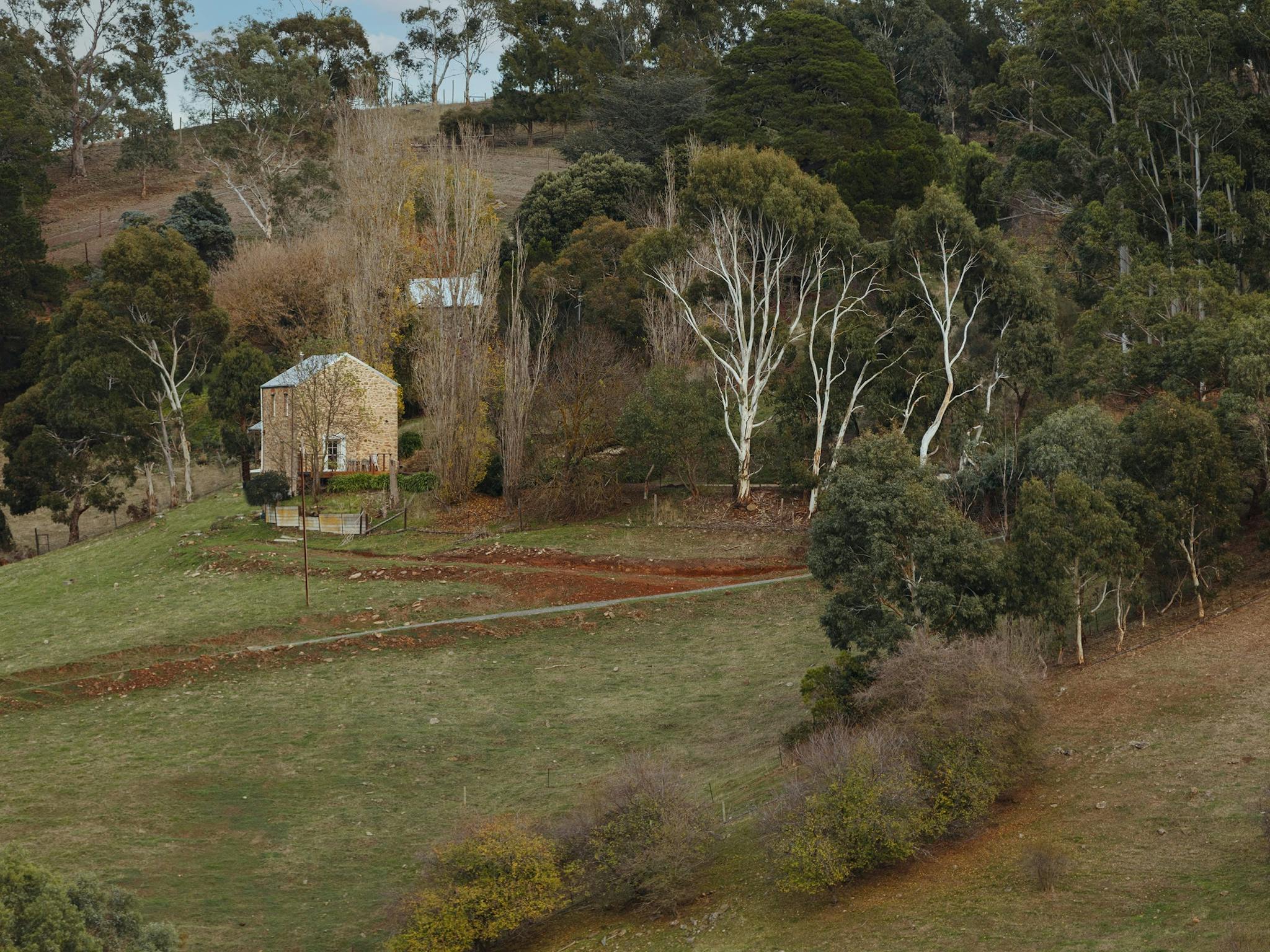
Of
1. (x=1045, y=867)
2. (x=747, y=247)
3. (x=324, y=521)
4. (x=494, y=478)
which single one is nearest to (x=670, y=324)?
(x=747, y=247)

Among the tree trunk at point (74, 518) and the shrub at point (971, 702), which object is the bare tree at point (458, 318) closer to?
the tree trunk at point (74, 518)

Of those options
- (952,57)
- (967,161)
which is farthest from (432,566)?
(952,57)

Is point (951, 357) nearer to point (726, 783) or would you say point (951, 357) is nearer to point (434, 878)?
point (726, 783)

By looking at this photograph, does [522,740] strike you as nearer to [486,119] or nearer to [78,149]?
[78,149]

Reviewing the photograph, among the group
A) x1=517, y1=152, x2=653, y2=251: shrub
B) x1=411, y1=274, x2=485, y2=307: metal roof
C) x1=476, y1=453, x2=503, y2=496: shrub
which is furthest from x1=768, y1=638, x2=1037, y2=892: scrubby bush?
x1=517, y1=152, x2=653, y2=251: shrub

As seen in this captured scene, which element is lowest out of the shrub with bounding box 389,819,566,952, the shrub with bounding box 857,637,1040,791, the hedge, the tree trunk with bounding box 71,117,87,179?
the shrub with bounding box 389,819,566,952

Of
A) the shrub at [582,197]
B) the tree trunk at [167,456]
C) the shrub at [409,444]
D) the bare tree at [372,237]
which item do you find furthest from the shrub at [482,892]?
the shrub at [582,197]

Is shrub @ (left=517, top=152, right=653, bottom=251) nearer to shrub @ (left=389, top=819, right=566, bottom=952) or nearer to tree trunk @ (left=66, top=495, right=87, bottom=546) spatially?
tree trunk @ (left=66, top=495, right=87, bottom=546)
